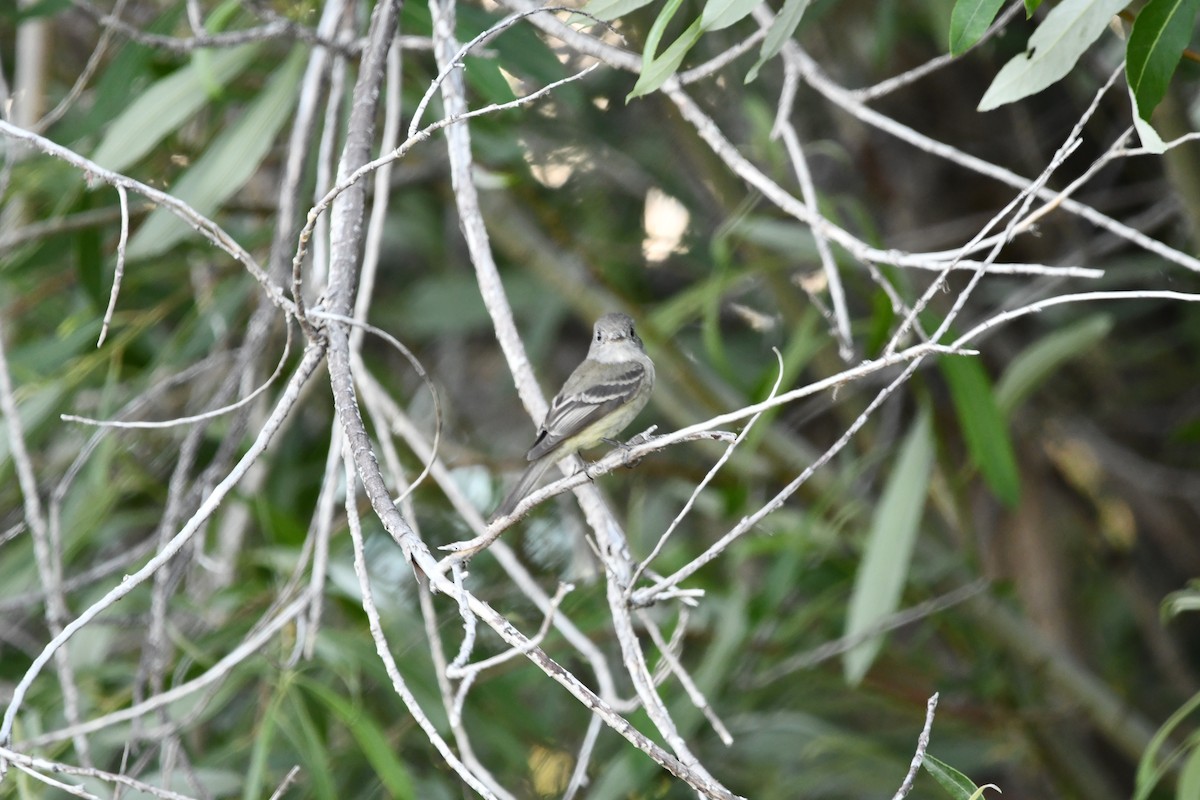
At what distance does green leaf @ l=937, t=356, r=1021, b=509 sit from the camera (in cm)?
335

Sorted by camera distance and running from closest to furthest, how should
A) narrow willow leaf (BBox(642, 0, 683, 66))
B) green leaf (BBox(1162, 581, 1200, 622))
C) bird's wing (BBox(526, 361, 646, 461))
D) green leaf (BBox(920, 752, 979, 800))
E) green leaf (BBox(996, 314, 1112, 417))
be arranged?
green leaf (BBox(920, 752, 979, 800))
narrow willow leaf (BBox(642, 0, 683, 66))
green leaf (BBox(1162, 581, 1200, 622))
bird's wing (BBox(526, 361, 646, 461))
green leaf (BBox(996, 314, 1112, 417))

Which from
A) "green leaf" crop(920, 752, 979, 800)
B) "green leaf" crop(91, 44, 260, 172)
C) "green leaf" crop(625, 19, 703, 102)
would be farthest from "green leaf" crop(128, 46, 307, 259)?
"green leaf" crop(920, 752, 979, 800)

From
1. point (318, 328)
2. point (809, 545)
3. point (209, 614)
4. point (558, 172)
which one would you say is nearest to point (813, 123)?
point (558, 172)

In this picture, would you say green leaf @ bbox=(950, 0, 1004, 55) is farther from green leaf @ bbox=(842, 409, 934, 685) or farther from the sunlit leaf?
green leaf @ bbox=(842, 409, 934, 685)

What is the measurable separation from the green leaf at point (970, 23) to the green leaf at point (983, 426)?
1.43 m

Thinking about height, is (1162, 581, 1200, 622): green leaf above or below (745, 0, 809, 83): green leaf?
below

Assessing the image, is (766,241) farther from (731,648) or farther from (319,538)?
(319,538)

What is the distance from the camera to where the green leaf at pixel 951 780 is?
177 centimetres

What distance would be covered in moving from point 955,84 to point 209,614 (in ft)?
12.0

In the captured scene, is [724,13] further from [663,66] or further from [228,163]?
[228,163]

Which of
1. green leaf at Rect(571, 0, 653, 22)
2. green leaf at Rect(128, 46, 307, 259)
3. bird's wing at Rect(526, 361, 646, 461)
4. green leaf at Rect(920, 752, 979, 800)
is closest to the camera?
green leaf at Rect(920, 752, 979, 800)

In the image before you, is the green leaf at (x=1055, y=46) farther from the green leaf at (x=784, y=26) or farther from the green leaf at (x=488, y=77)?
the green leaf at (x=488, y=77)

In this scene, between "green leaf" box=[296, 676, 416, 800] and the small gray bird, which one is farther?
the small gray bird

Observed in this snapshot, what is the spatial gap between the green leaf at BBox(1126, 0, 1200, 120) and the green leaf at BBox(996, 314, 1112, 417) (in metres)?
1.66
